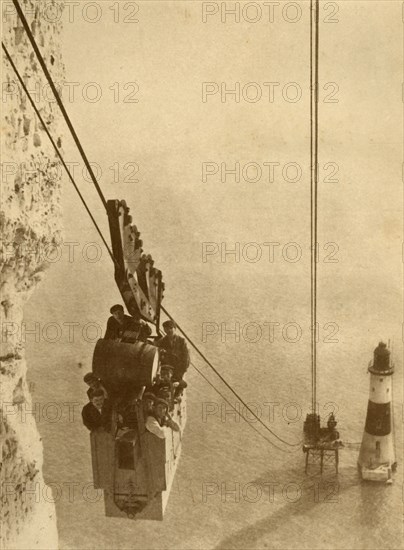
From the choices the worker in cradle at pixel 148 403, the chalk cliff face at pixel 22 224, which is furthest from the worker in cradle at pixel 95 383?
the chalk cliff face at pixel 22 224

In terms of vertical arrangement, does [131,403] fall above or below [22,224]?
below

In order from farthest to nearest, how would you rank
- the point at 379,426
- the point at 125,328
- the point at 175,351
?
1. the point at 379,426
2. the point at 175,351
3. the point at 125,328

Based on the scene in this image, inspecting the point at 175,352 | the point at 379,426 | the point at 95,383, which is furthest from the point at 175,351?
the point at 379,426

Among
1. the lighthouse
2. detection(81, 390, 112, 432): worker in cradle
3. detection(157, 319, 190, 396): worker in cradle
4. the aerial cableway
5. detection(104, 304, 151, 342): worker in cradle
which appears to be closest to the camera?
the aerial cableway

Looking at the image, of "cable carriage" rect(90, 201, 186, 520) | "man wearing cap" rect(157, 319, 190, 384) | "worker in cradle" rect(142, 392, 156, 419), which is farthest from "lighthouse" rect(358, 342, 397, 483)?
"worker in cradle" rect(142, 392, 156, 419)

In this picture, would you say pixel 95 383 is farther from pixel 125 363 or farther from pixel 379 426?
pixel 379 426

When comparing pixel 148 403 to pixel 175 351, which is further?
pixel 175 351

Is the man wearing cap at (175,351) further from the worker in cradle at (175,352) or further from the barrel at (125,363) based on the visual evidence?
the barrel at (125,363)

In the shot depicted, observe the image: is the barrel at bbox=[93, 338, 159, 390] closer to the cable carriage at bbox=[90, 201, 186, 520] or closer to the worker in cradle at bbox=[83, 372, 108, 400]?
the cable carriage at bbox=[90, 201, 186, 520]
